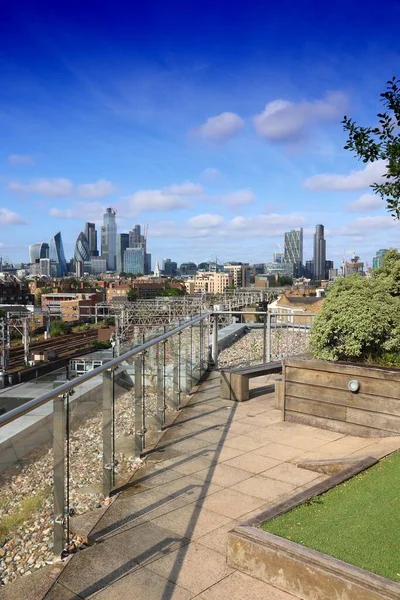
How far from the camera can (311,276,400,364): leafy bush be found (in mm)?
5363

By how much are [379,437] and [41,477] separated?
345cm

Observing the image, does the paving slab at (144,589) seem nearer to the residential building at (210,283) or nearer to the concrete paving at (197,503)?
the concrete paving at (197,503)

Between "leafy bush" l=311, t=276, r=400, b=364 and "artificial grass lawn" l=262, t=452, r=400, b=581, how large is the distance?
1.98m

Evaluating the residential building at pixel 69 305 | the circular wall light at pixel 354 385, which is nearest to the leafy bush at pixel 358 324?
the circular wall light at pixel 354 385

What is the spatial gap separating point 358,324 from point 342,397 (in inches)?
31.8

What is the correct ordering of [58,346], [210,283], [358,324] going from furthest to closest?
[210,283] → [58,346] → [358,324]

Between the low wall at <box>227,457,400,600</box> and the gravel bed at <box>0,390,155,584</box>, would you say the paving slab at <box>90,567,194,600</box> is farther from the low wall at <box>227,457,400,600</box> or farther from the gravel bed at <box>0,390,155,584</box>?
the gravel bed at <box>0,390,155,584</box>

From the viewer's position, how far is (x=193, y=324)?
24.8 ft

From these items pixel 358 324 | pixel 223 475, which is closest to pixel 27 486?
pixel 223 475

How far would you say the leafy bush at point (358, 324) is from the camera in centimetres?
536

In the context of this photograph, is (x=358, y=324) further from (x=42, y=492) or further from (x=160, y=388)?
(x=42, y=492)

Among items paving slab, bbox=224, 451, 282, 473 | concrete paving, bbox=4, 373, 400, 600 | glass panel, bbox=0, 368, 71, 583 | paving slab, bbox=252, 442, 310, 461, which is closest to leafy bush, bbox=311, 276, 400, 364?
concrete paving, bbox=4, 373, 400, 600

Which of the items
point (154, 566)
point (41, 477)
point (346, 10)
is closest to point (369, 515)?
point (154, 566)

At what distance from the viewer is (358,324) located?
5.36 metres
